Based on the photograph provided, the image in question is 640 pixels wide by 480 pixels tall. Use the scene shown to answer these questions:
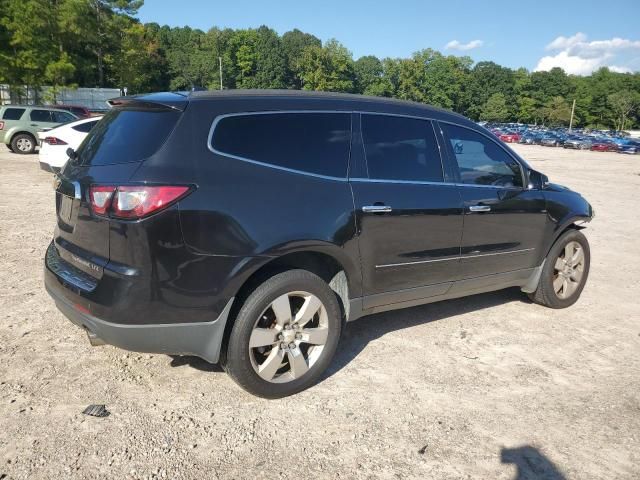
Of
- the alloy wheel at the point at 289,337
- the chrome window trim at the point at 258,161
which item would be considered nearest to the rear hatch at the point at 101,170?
the chrome window trim at the point at 258,161

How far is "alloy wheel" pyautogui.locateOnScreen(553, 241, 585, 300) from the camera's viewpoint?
16.8 ft

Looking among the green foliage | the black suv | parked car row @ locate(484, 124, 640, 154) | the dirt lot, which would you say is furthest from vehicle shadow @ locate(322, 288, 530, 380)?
the green foliage

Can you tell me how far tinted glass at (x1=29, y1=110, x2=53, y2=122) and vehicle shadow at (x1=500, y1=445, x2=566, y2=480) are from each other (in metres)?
19.3

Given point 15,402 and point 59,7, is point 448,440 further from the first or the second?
point 59,7

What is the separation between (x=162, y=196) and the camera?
271 centimetres

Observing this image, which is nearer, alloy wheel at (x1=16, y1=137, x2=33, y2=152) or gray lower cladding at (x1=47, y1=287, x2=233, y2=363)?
gray lower cladding at (x1=47, y1=287, x2=233, y2=363)

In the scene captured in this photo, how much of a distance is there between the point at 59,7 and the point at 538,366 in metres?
39.2

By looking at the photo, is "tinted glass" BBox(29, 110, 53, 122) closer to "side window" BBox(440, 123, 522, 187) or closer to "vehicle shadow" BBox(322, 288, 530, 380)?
"vehicle shadow" BBox(322, 288, 530, 380)

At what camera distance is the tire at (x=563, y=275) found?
196 inches

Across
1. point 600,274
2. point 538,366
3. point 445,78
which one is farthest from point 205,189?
point 445,78

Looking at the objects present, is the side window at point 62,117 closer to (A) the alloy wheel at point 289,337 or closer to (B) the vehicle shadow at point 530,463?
(A) the alloy wheel at point 289,337

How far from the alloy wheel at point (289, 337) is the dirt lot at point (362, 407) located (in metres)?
0.21

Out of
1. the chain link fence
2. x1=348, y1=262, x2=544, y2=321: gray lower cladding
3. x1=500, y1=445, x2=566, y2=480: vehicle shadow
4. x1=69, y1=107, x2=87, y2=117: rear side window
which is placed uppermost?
the chain link fence

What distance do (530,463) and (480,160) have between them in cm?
248
